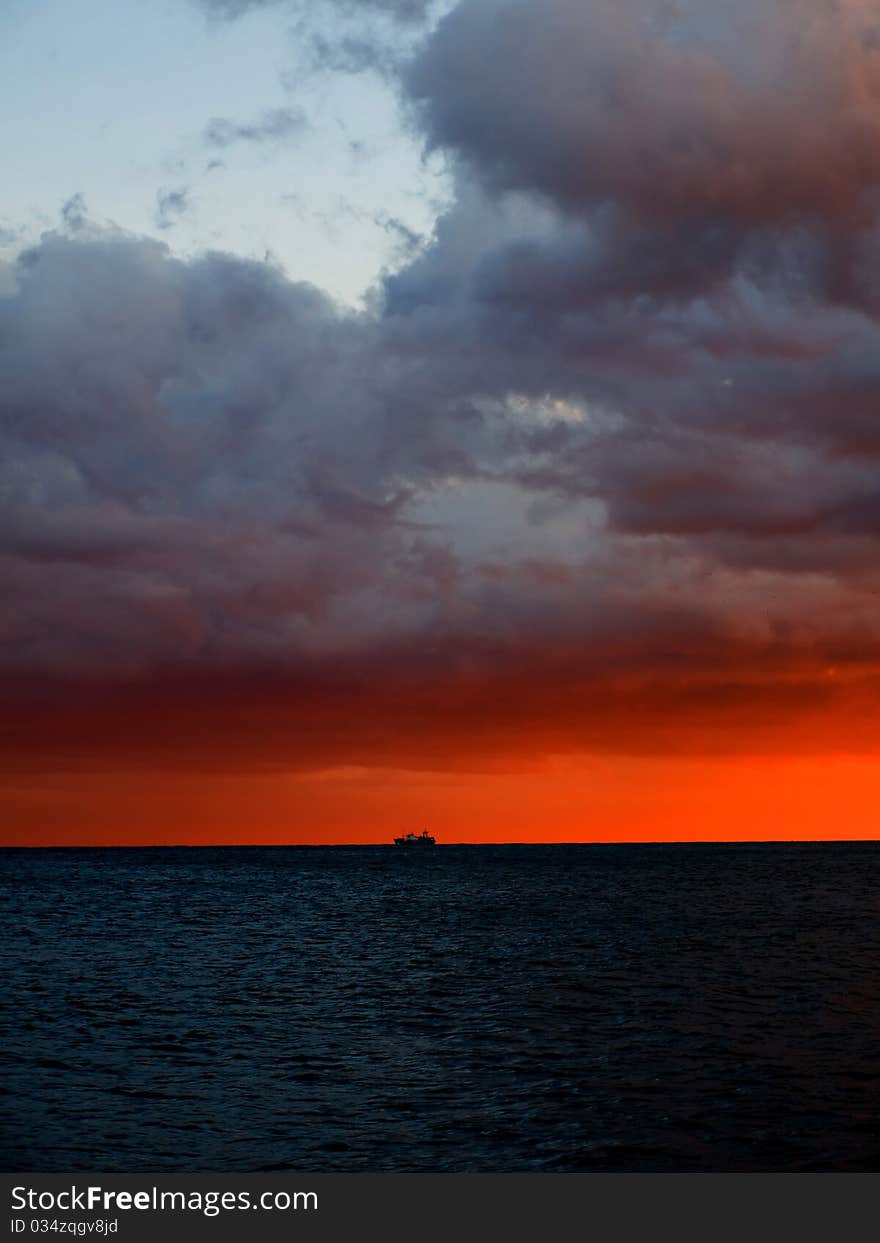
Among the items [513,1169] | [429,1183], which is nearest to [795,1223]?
[513,1169]

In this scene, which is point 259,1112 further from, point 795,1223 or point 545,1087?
point 795,1223

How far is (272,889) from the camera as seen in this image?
618 ft

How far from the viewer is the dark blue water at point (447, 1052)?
2884 centimetres

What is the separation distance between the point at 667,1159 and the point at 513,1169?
3.96m

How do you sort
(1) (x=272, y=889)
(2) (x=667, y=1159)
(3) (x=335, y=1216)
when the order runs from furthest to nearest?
(1) (x=272, y=889) < (2) (x=667, y=1159) < (3) (x=335, y=1216)

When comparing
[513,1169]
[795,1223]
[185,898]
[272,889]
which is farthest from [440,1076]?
[272,889]

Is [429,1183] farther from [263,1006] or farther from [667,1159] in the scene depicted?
[263,1006]

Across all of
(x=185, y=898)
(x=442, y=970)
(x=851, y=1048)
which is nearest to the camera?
(x=851, y=1048)

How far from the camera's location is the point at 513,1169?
2698cm

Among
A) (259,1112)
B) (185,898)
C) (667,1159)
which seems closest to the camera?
(667,1159)

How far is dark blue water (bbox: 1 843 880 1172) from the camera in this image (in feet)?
94.6

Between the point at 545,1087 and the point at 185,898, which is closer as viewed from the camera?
the point at 545,1087

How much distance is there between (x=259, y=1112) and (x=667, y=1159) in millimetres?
12097

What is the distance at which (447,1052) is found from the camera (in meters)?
41.8
